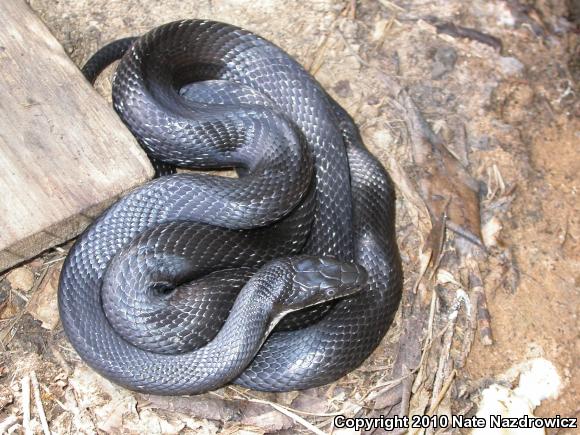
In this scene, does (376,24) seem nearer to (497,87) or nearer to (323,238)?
(497,87)

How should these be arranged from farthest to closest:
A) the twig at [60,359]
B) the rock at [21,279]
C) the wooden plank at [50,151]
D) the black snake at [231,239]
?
1. the rock at [21,279]
2. the twig at [60,359]
3. the wooden plank at [50,151]
4. the black snake at [231,239]

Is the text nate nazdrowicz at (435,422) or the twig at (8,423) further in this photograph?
the text nate nazdrowicz at (435,422)

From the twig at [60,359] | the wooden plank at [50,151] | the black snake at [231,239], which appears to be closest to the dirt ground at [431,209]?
the twig at [60,359]

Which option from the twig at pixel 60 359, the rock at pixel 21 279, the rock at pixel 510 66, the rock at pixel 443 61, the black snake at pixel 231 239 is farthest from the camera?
the rock at pixel 510 66

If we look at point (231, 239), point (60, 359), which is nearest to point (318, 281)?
point (231, 239)

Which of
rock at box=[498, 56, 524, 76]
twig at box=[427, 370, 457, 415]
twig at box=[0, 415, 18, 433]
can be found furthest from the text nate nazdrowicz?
rock at box=[498, 56, 524, 76]

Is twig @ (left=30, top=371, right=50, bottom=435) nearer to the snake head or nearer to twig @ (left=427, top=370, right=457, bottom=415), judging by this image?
the snake head

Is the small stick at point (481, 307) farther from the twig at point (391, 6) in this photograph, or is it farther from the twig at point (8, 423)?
the twig at point (8, 423)

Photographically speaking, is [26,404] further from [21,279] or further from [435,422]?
[435,422]
